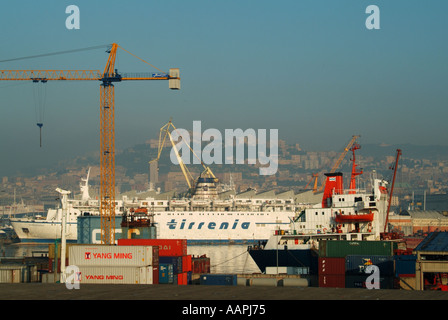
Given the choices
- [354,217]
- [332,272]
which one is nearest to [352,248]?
[332,272]

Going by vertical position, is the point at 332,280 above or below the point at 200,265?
above

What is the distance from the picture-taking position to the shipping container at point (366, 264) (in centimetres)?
4025

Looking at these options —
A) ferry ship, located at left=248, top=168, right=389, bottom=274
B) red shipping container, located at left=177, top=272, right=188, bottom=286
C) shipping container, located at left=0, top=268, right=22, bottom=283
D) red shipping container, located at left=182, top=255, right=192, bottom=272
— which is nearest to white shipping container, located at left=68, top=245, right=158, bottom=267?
shipping container, located at left=0, top=268, right=22, bottom=283

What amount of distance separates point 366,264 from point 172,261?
448 inches

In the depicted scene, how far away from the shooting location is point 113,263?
36.3 metres

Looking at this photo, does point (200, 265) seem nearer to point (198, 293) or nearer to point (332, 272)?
point (332, 272)

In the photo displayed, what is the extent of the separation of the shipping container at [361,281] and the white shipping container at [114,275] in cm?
1163

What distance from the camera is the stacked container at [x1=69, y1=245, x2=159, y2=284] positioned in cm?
3603

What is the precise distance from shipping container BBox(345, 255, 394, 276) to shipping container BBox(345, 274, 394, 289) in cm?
26

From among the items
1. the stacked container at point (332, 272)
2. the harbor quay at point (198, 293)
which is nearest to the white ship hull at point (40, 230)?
the stacked container at point (332, 272)
